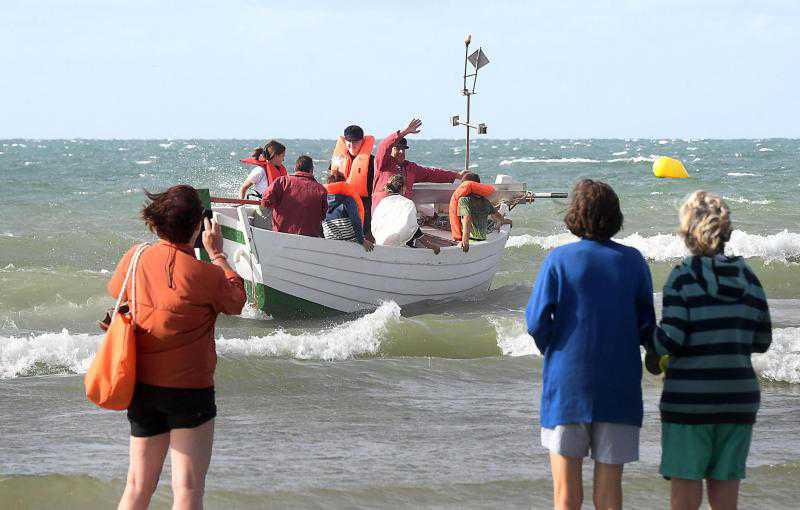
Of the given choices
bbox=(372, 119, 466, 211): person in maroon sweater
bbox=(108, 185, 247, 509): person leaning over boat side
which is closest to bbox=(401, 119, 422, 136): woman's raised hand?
bbox=(372, 119, 466, 211): person in maroon sweater

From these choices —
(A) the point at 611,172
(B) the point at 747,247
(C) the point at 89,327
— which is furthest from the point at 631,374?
(A) the point at 611,172

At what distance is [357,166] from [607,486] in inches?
306

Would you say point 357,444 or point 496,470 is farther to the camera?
point 357,444

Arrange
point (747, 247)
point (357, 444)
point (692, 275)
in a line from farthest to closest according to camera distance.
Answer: point (747, 247) < point (357, 444) < point (692, 275)

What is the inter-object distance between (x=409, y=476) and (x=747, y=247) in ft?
51.1

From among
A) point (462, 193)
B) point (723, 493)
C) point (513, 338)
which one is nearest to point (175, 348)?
Result: point (723, 493)

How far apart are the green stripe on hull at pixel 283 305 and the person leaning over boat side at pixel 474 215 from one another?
180cm

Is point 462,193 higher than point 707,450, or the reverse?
point 462,193

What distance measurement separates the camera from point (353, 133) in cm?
1119

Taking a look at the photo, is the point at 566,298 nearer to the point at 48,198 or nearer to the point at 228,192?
the point at 228,192

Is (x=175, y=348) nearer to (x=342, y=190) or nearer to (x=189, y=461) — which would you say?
(x=189, y=461)

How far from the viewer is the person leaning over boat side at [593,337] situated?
11.7 feet

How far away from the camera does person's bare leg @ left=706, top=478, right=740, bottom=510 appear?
11.7ft

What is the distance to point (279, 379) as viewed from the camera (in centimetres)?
843
